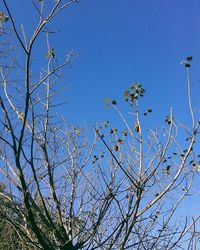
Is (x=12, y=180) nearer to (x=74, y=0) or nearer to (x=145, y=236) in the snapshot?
(x=145, y=236)

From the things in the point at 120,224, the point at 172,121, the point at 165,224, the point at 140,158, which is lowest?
the point at 120,224

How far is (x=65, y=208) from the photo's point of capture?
6.09m

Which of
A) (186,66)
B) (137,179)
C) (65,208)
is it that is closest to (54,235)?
(65,208)

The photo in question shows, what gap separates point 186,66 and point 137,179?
66.3 inches

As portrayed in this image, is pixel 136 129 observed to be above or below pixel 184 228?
above

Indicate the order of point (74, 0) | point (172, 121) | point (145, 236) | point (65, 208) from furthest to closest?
point (65, 208) → point (145, 236) → point (172, 121) → point (74, 0)

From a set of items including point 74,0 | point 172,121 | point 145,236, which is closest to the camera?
point 74,0

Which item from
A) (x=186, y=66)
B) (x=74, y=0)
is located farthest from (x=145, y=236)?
(x=74, y=0)

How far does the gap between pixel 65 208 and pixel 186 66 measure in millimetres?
2971

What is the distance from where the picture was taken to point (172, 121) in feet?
17.0

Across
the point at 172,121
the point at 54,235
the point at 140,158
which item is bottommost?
the point at 54,235

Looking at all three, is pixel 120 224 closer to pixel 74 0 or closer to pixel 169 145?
pixel 169 145

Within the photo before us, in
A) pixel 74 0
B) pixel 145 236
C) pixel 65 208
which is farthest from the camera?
pixel 65 208

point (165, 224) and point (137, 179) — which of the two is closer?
point (137, 179)
